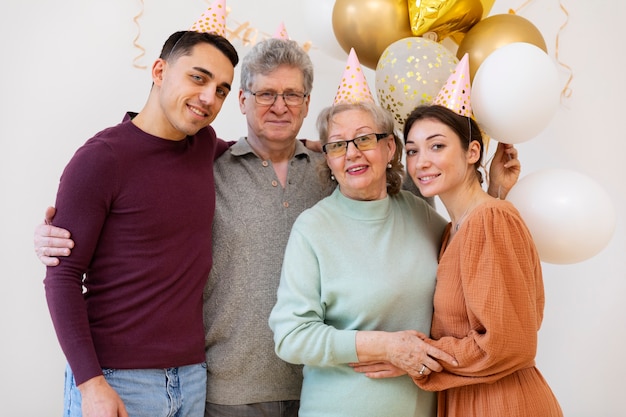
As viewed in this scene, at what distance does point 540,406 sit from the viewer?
1531 mm

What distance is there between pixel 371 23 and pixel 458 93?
1.50 feet

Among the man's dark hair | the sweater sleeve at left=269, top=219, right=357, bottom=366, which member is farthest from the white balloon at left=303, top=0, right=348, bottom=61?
the sweater sleeve at left=269, top=219, right=357, bottom=366

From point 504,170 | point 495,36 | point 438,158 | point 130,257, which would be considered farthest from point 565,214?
point 130,257

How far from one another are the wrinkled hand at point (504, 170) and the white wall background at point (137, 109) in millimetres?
823

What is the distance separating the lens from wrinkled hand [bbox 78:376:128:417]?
4.73 ft

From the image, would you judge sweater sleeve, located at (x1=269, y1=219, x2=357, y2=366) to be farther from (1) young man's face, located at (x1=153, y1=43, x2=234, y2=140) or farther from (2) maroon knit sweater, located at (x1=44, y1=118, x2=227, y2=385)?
(1) young man's face, located at (x1=153, y1=43, x2=234, y2=140)

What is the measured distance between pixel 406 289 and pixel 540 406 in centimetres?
43

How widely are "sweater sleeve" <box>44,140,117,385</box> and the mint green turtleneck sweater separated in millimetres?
481

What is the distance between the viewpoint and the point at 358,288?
5.35 ft

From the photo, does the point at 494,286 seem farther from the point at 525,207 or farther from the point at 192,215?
the point at 192,215

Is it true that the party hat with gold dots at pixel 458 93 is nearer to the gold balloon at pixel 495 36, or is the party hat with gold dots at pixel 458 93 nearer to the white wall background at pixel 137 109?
the gold balloon at pixel 495 36

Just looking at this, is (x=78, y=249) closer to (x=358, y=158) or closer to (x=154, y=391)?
(x=154, y=391)

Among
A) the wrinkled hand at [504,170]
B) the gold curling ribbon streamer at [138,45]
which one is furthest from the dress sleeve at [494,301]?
the gold curling ribbon streamer at [138,45]

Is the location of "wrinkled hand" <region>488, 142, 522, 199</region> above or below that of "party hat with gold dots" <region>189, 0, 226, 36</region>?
below
